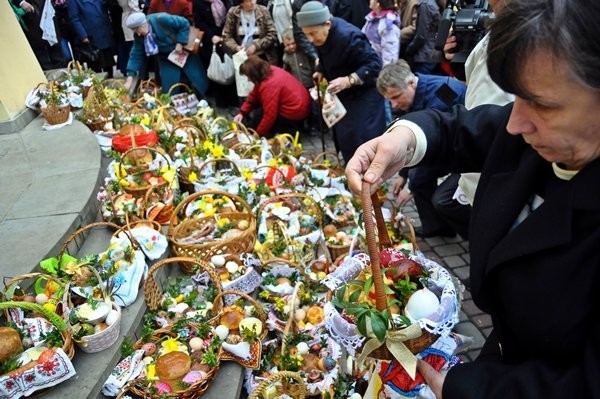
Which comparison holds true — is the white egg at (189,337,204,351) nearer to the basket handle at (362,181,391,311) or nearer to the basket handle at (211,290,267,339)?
the basket handle at (211,290,267,339)

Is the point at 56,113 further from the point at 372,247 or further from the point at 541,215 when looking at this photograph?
the point at 541,215

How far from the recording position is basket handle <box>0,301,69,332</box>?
1.81 m

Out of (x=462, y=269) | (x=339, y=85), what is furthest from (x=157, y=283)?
(x=339, y=85)

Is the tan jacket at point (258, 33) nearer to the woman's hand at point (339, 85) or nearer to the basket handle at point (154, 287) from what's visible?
the woman's hand at point (339, 85)

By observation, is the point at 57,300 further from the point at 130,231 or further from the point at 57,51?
the point at 57,51

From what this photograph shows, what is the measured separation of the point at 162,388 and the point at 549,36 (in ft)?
6.45

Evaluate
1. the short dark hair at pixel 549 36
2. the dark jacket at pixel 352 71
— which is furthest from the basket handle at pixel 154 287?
the dark jacket at pixel 352 71

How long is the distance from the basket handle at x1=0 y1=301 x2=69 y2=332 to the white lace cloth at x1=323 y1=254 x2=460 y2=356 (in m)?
1.15

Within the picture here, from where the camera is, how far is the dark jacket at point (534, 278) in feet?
3.23

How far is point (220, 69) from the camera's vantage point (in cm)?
650

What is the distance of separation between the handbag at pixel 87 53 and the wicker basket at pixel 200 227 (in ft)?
18.1

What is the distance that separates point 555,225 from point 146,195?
266 cm

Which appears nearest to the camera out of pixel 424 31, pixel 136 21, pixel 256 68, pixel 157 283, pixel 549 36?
pixel 549 36

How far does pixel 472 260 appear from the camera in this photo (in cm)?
122
